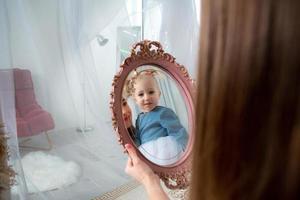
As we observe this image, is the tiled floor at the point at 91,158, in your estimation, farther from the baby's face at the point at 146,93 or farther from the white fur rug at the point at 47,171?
the baby's face at the point at 146,93

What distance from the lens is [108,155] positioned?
118 cm

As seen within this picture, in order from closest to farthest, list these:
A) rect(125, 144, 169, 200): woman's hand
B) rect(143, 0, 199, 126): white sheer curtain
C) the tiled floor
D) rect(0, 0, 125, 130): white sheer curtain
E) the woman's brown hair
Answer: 1. the woman's brown hair
2. rect(125, 144, 169, 200): woman's hand
3. rect(0, 0, 125, 130): white sheer curtain
4. the tiled floor
5. rect(143, 0, 199, 126): white sheer curtain

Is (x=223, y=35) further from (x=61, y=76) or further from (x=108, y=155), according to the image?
(x=108, y=155)

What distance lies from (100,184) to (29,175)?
0.32 meters

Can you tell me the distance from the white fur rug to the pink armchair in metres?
0.06

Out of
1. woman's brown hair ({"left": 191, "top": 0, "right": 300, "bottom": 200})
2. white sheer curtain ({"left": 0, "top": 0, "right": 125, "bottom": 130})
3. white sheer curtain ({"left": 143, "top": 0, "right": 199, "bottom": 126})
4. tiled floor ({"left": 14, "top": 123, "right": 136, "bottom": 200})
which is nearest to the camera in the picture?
woman's brown hair ({"left": 191, "top": 0, "right": 300, "bottom": 200})

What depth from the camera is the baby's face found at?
2.70 ft

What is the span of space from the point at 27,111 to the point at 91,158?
323mm

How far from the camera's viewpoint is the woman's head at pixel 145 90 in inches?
32.1

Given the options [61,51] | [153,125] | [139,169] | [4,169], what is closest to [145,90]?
[153,125]

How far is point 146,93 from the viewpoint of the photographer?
85 cm

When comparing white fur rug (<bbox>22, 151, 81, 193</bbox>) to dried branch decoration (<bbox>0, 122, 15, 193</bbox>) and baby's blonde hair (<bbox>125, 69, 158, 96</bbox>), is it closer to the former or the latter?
dried branch decoration (<bbox>0, 122, 15, 193</bbox>)

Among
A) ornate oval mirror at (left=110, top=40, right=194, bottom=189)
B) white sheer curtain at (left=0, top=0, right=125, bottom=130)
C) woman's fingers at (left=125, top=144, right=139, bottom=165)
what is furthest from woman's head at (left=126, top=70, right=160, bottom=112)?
white sheer curtain at (left=0, top=0, right=125, bottom=130)

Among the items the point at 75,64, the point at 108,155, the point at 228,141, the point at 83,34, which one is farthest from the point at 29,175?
the point at 228,141
